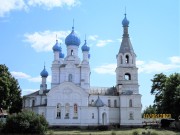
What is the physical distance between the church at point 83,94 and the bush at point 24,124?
15759 millimetres

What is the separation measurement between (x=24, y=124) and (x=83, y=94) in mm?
18126

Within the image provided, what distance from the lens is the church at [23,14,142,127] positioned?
2116 inches

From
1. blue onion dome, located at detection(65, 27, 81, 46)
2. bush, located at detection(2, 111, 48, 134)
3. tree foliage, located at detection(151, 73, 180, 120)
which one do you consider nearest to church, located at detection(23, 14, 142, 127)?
blue onion dome, located at detection(65, 27, 81, 46)

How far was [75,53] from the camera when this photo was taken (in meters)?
58.2

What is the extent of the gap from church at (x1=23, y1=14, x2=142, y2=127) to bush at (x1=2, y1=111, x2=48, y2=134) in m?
15.8

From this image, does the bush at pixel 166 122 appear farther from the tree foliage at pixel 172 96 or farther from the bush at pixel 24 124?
the bush at pixel 24 124

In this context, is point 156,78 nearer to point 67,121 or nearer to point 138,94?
point 138,94

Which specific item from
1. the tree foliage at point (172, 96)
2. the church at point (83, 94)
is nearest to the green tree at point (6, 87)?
the church at point (83, 94)

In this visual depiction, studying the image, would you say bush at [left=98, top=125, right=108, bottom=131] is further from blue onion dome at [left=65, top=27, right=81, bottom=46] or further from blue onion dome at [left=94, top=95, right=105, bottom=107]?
blue onion dome at [left=65, top=27, right=81, bottom=46]

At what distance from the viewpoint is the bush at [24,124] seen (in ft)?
121

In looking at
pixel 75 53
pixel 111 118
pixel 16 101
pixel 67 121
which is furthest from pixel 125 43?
pixel 16 101

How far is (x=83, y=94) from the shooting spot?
5384 centimetres

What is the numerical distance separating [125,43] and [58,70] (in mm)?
12303

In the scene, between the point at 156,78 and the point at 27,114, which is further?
the point at 156,78
